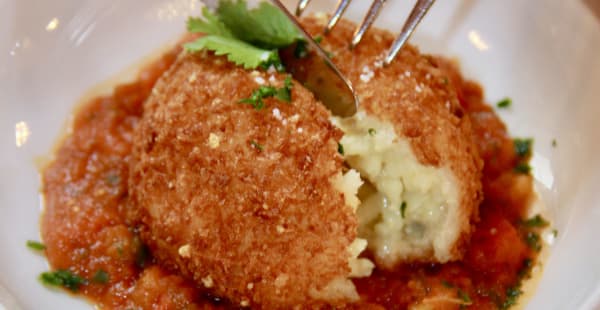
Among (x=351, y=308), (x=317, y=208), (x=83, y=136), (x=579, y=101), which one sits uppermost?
(x=579, y=101)

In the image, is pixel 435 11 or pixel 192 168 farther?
pixel 435 11

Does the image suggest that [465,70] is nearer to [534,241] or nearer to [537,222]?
[537,222]

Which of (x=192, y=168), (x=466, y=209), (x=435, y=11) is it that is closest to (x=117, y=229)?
(x=192, y=168)

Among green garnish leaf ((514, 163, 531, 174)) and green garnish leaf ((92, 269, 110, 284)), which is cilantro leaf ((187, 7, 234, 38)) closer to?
green garnish leaf ((92, 269, 110, 284))

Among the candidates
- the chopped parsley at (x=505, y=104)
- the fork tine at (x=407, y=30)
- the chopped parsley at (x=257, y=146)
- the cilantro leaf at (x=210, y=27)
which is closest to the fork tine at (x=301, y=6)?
the cilantro leaf at (x=210, y=27)

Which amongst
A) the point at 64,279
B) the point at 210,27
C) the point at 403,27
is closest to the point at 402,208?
the point at 403,27

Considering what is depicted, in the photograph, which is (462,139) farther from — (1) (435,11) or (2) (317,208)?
(1) (435,11)

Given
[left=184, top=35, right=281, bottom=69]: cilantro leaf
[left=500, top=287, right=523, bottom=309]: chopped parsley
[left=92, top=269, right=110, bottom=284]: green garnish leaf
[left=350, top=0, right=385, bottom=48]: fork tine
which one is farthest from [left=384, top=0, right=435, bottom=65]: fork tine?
[left=92, top=269, right=110, bottom=284]: green garnish leaf
